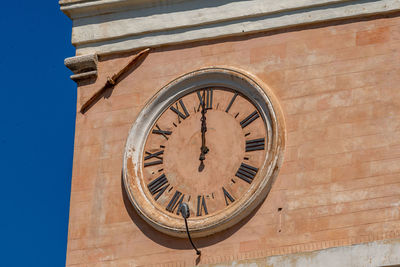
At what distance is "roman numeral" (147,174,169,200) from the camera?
22.6 m

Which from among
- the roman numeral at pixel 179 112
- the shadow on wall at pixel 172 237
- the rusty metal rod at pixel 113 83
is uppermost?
the rusty metal rod at pixel 113 83

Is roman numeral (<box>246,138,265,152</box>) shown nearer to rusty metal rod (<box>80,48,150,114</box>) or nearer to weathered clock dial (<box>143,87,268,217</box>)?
weathered clock dial (<box>143,87,268,217</box>)

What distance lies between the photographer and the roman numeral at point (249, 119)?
22.5m

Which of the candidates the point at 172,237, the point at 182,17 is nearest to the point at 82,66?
the point at 182,17

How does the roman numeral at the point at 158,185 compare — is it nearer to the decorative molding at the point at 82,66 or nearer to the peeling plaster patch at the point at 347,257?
the peeling plaster patch at the point at 347,257

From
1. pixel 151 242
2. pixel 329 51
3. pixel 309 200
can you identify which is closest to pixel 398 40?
pixel 329 51

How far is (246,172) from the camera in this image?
2227 cm

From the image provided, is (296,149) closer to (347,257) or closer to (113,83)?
(347,257)

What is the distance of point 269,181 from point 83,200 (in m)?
2.87

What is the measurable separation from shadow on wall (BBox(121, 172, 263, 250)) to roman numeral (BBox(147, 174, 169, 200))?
14.3 inches

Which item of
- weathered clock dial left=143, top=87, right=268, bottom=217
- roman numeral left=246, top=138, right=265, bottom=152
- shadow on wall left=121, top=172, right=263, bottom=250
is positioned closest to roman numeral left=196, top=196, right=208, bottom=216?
weathered clock dial left=143, top=87, right=268, bottom=217

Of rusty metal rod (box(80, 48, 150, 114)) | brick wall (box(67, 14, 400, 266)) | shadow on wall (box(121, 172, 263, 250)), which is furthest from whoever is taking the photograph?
rusty metal rod (box(80, 48, 150, 114))

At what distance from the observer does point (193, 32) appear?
2359 cm

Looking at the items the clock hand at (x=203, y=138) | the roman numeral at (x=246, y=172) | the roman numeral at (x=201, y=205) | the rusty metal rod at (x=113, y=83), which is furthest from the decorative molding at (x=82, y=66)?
the roman numeral at (x=246, y=172)
